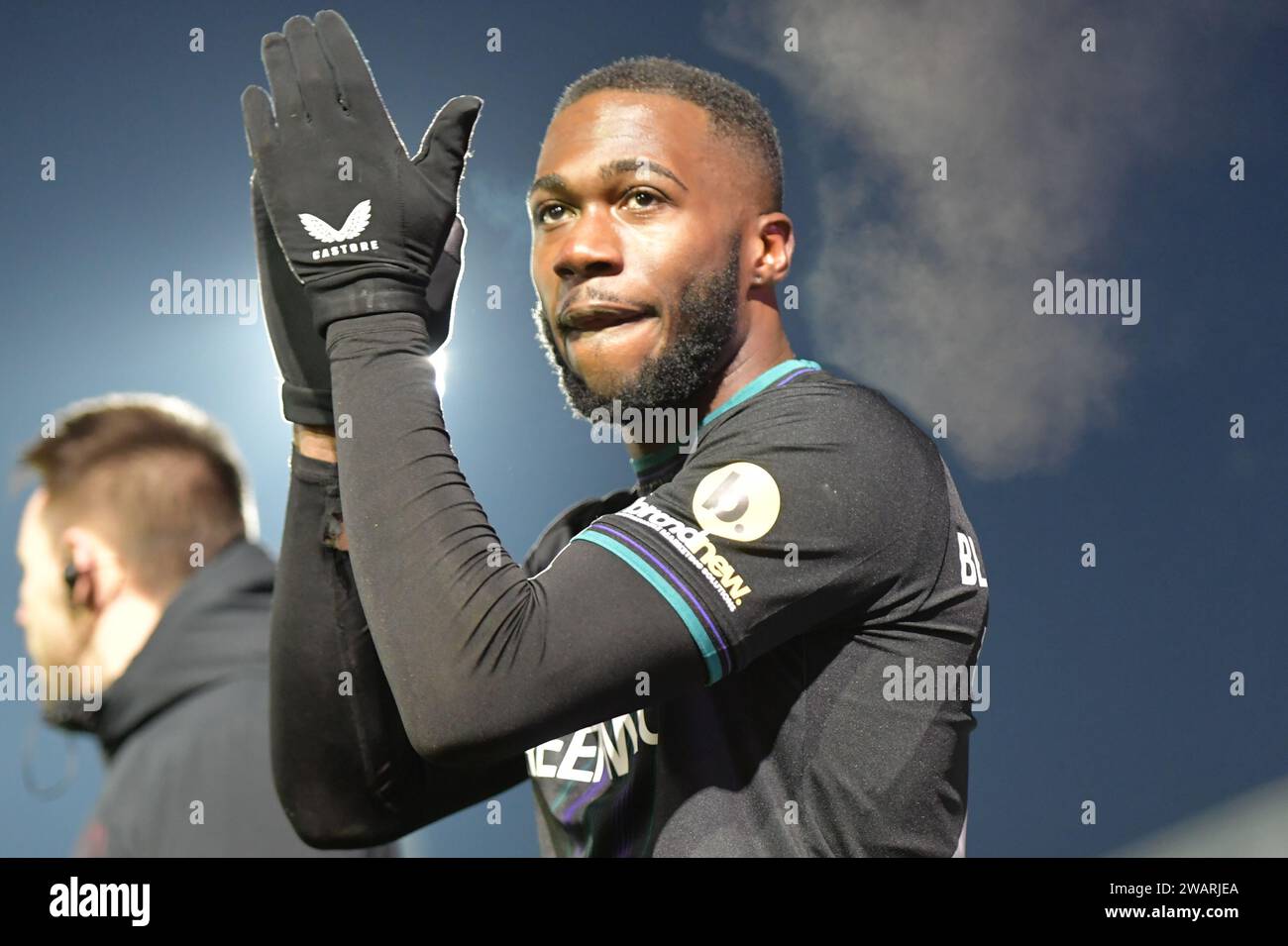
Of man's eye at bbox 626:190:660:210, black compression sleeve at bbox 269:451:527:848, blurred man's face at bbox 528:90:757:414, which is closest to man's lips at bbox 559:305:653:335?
blurred man's face at bbox 528:90:757:414

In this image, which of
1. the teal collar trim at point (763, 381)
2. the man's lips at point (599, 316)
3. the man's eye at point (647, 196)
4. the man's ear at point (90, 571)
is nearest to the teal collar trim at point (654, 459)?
the teal collar trim at point (763, 381)

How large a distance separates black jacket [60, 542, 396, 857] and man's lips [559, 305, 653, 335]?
0.91 metres

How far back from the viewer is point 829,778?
1501mm

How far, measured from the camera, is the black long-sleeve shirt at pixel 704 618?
1337mm

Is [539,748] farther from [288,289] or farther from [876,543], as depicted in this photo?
[288,289]

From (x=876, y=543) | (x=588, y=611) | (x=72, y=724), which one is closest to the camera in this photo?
(x=588, y=611)

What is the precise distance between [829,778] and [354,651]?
76cm

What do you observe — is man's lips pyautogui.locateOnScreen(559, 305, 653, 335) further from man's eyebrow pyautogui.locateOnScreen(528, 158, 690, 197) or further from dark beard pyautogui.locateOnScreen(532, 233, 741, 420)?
man's eyebrow pyautogui.locateOnScreen(528, 158, 690, 197)

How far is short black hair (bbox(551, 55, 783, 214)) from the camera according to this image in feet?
6.06

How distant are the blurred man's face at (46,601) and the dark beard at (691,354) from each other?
1.17 meters

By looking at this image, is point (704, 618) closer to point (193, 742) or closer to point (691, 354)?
point (691, 354)

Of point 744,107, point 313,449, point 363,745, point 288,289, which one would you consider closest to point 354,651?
point 363,745

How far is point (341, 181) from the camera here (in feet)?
5.06

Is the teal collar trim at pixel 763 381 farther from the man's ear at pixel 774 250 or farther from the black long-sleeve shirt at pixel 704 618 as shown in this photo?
the man's ear at pixel 774 250
